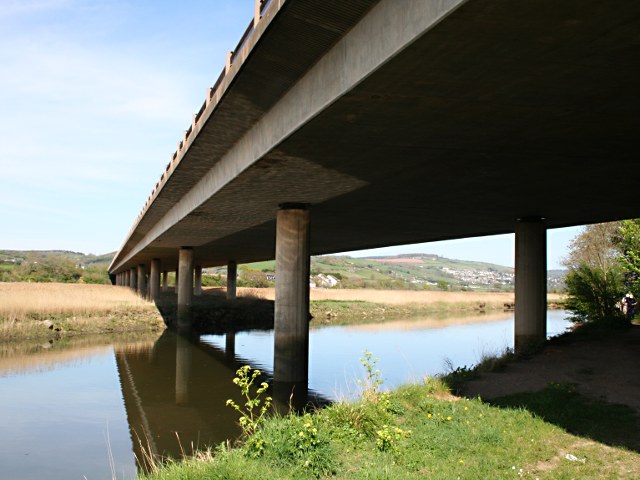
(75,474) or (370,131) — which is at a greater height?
(370,131)

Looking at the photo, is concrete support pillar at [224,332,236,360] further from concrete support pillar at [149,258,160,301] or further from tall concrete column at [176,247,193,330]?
concrete support pillar at [149,258,160,301]

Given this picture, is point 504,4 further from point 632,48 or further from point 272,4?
point 272,4

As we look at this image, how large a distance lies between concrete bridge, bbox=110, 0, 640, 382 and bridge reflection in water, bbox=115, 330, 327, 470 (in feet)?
8.55

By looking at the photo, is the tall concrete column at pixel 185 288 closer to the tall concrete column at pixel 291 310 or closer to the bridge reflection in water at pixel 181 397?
the bridge reflection in water at pixel 181 397

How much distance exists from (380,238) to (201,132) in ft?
62.8

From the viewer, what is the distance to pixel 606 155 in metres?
12.5

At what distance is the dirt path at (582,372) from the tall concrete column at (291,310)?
22.7 feet

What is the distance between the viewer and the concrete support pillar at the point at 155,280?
55381 millimetres

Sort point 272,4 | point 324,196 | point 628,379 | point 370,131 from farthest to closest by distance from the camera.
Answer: point 324,196 → point 628,379 → point 370,131 → point 272,4

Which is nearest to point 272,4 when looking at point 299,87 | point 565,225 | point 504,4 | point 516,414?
point 299,87

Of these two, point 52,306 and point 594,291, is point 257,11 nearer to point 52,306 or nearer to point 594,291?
point 594,291

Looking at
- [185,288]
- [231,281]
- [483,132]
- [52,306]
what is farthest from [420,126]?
[231,281]

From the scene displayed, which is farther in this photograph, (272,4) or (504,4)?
(272,4)

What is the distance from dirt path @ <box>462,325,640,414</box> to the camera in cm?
1130
